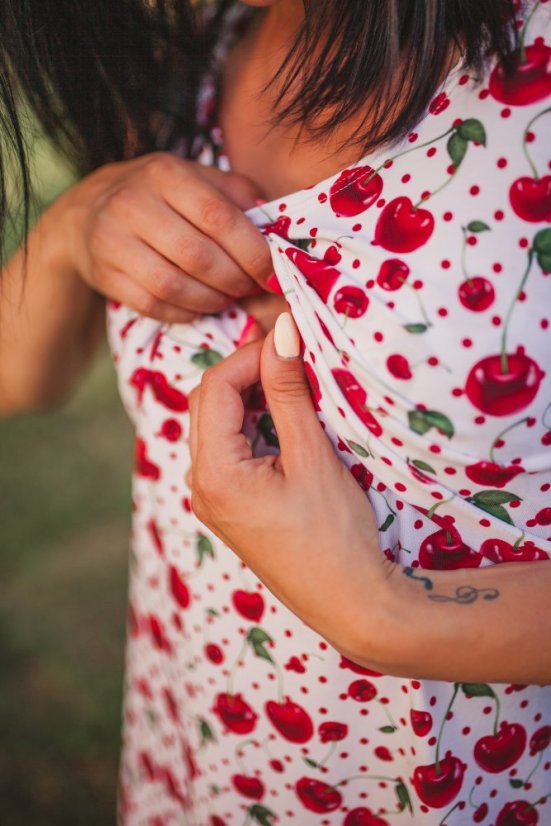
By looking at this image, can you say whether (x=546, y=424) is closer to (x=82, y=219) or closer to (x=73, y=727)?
(x=82, y=219)

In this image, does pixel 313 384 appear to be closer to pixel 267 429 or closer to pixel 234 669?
pixel 267 429

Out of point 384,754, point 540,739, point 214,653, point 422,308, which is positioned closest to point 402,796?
point 384,754

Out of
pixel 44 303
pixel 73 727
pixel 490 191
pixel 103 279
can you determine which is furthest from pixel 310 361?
pixel 73 727

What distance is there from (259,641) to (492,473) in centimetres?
38

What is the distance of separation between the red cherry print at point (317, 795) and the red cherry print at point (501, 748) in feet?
0.65

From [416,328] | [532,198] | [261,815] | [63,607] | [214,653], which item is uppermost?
[532,198]

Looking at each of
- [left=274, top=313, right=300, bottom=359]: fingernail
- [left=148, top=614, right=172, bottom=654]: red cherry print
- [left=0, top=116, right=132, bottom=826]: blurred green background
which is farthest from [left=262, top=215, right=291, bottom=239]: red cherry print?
[left=0, top=116, right=132, bottom=826]: blurred green background

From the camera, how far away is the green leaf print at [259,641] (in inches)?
35.9

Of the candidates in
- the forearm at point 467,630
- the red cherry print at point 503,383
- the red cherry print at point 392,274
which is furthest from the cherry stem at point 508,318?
the forearm at point 467,630

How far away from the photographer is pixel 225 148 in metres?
1.01

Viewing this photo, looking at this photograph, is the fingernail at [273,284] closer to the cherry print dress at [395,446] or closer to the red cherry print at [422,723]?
the cherry print dress at [395,446]

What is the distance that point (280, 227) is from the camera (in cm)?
85

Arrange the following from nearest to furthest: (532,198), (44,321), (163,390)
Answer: (532,198) < (163,390) < (44,321)

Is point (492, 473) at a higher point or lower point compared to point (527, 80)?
lower
